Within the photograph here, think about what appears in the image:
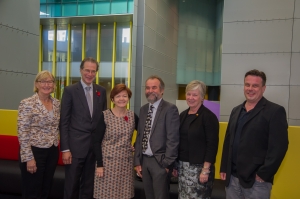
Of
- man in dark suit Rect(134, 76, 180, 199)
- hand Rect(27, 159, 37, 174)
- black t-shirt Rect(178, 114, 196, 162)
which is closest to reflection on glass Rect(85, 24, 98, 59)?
hand Rect(27, 159, 37, 174)

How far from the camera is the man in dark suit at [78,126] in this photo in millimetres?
3258

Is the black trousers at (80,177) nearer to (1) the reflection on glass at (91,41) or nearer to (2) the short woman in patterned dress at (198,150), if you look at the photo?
(2) the short woman in patterned dress at (198,150)

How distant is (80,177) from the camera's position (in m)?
3.41

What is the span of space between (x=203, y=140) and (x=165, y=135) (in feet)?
1.22

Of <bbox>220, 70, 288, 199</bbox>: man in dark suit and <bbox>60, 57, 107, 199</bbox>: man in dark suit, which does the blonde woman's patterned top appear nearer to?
<bbox>60, 57, 107, 199</bbox>: man in dark suit

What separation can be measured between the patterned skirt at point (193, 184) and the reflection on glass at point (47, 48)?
17239mm

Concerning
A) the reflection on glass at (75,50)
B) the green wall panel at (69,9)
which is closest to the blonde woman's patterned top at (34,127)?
the green wall panel at (69,9)

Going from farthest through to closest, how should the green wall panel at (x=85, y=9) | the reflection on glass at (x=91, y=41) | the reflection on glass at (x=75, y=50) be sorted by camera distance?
the reflection on glass at (x=75, y=50), the reflection on glass at (x=91, y=41), the green wall panel at (x=85, y=9)

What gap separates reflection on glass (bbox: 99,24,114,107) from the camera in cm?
1717

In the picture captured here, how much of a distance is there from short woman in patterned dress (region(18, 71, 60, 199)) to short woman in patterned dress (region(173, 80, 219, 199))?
141cm

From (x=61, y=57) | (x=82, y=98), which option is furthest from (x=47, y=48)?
(x=82, y=98)

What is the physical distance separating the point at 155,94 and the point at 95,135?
734mm

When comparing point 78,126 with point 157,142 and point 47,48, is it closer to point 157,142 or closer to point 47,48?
point 157,142

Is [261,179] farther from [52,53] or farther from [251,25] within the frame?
[52,53]
